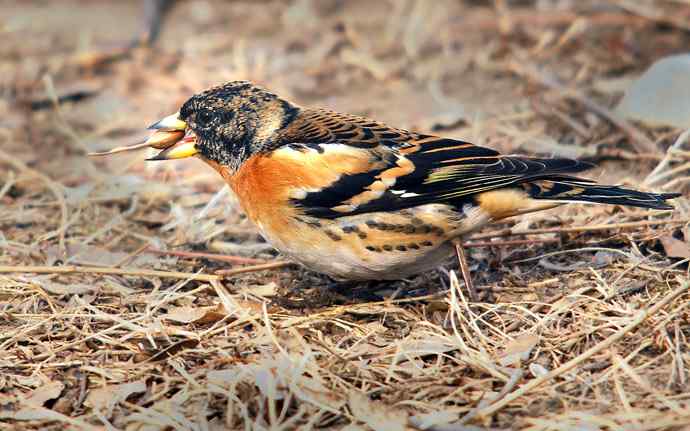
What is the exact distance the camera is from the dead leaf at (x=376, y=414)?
2838 millimetres

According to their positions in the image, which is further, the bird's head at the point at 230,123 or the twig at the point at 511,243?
the twig at the point at 511,243

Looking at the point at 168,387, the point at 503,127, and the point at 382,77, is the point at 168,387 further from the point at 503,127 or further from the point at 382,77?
the point at 382,77

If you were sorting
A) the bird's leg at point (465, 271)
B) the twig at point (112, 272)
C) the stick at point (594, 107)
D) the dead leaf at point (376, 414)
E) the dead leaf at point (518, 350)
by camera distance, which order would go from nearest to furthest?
the dead leaf at point (376, 414)
the dead leaf at point (518, 350)
the bird's leg at point (465, 271)
the twig at point (112, 272)
the stick at point (594, 107)

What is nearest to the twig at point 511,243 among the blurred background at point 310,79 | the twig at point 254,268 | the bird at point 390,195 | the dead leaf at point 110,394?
the bird at point 390,195

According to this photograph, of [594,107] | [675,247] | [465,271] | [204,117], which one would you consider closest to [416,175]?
[465,271]

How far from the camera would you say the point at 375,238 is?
11.6 ft

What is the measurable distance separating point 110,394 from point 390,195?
1313mm

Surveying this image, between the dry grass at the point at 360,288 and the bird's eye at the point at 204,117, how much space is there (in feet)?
2.21

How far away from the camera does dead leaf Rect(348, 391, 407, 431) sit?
2.84 metres

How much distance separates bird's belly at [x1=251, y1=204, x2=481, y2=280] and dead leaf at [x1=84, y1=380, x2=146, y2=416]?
2.81 ft

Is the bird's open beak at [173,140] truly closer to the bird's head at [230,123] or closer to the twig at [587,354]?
the bird's head at [230,123]

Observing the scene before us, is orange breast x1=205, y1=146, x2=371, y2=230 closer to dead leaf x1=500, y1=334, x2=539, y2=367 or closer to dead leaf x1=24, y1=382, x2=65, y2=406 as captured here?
dead leaf x1=500, y1=334, x2=539, y2=367

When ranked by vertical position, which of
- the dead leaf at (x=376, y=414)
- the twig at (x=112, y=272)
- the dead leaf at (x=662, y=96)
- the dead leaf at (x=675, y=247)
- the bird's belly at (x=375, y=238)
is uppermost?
the dead leaf at (x=662, y=96)

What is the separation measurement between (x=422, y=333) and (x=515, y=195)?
69cm
